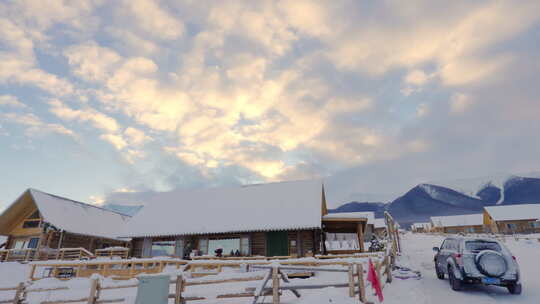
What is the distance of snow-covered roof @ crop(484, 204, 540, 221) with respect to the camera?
68.1m

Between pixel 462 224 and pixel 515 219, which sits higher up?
pixel 462 224

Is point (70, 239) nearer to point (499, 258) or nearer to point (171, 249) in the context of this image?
point (171, 249)

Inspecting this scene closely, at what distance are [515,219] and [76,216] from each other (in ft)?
285

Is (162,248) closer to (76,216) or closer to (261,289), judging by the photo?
(76,216)

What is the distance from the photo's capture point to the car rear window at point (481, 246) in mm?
9828

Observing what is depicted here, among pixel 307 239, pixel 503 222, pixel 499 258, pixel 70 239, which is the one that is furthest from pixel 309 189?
pixel 503 222

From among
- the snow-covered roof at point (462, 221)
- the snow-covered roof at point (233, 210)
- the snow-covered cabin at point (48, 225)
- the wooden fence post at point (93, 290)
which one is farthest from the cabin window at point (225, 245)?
the snow-covered roof at point (462, 221)

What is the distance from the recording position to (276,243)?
21125 millimetres

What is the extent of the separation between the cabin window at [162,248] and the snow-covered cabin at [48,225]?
6265 millimetres

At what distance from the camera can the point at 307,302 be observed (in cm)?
799

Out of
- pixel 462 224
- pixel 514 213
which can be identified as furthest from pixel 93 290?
pixel 462 224

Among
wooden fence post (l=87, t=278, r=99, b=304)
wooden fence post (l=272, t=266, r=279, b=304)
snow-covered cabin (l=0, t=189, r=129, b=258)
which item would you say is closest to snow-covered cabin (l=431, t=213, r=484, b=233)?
snow-covered cabin (l=0, t=189, r=129, b=258)

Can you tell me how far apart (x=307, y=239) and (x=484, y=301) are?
513 inches

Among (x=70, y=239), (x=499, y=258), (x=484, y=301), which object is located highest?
(x=70, y=239)
